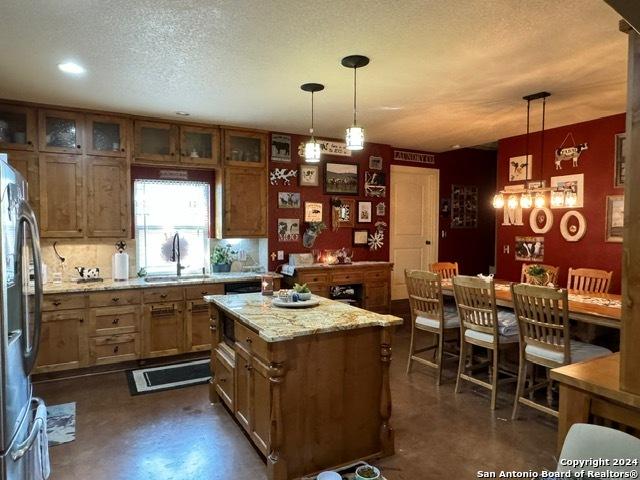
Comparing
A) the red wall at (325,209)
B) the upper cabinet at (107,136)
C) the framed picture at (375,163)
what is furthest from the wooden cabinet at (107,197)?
the framed picture at (375,163)

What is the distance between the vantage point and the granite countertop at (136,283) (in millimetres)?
3919

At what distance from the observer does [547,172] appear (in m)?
5.22

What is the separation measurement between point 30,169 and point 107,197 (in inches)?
27.8

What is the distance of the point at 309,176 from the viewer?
5531 mm

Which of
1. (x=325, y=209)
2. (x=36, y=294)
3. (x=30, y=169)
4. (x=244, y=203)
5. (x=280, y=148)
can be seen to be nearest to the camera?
(x=36, y=294)

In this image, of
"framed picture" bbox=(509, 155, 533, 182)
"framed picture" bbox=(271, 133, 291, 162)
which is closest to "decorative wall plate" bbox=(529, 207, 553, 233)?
"framed picture" bbox=(509, 155, 533, 182)

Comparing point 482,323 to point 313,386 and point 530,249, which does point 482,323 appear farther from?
point 530,249

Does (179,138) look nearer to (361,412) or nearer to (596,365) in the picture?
(361,412)

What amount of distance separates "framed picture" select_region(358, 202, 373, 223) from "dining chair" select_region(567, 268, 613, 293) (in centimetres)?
269

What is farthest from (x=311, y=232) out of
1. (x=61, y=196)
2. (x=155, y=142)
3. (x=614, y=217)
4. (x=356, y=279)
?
(x=614, y=217)

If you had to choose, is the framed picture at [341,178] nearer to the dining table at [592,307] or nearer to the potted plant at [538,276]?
the dining table at [592,307]

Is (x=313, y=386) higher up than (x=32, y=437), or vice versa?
Result: (x=313, y=386)

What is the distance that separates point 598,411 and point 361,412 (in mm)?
1314

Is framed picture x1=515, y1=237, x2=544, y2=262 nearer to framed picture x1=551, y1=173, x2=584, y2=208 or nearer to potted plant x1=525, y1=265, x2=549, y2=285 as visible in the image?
framed picture x1=551, y1=173, x2=584, y2=208
